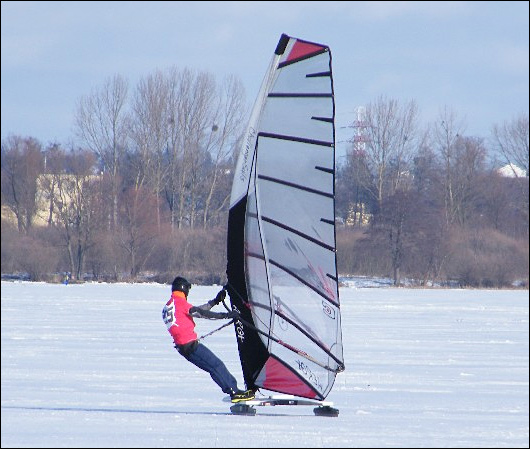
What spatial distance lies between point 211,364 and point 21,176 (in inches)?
170

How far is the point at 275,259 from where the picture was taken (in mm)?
6133

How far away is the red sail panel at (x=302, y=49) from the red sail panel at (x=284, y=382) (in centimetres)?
189

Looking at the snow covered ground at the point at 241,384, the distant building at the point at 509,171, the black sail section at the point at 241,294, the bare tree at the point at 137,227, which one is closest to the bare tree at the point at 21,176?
the snow covered ground at the point at 241,384

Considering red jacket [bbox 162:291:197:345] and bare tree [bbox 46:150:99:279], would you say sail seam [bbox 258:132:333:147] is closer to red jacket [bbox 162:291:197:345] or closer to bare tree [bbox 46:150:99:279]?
red jacket [bbox 162:291:197:345]

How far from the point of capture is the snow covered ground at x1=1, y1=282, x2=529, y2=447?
17.3 feet

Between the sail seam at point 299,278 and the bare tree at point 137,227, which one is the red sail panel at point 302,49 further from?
the bare tree at point 137,227

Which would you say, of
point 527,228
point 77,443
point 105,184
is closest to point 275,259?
point 77,443

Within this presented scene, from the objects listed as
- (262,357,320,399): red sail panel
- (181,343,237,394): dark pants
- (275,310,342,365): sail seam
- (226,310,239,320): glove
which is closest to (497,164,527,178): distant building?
(275,310,342,365): sail seam

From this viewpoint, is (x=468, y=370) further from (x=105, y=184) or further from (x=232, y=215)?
(x=105, y=184)

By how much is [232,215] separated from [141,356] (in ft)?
11.6

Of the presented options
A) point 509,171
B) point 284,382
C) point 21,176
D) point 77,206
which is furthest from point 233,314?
point 509,171

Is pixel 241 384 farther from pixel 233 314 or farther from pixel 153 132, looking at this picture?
pixel 153 132

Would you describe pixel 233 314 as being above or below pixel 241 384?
above

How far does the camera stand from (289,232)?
20.1 ft
